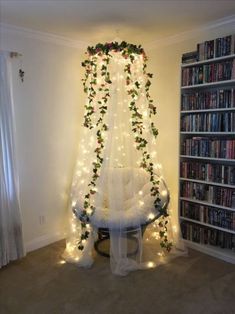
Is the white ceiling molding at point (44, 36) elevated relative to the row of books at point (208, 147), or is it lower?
elevated

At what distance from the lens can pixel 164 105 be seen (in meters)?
3.52

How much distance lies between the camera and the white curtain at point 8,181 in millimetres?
2773

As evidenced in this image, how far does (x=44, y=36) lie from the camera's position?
3088mm

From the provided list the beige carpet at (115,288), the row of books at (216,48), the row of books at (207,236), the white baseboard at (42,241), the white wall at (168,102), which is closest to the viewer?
the beige carpet at (115,288)

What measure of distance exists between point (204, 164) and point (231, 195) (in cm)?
43

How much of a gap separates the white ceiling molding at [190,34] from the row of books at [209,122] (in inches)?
34.4

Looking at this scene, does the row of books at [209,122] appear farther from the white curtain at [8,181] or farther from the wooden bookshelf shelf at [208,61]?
the white curtain at [8,181]

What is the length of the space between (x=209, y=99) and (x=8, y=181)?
7.24 ft

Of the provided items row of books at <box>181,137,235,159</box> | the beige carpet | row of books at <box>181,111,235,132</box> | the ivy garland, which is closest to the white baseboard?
the beige carpet

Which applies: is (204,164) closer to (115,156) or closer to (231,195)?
(231,195)

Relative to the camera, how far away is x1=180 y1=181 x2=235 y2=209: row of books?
2845 millimetres

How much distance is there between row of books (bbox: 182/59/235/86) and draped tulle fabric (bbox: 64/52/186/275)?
501 mm

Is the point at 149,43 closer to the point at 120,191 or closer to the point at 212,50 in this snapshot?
the point at 212,50

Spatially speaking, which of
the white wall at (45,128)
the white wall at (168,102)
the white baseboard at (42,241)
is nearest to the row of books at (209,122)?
the white wall at (168,102)
